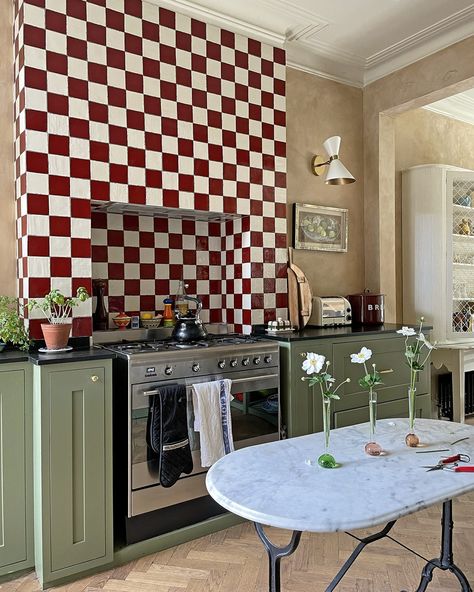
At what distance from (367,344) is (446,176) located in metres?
2.07

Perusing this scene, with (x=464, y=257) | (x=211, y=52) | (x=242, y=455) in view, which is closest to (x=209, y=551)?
(x=242, y=455)

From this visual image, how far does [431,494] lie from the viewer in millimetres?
1370

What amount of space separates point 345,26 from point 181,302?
7.40 ft

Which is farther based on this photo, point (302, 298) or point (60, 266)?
point (302, 298)

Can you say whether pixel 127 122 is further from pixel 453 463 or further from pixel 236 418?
pixel 453 463

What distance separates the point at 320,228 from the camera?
3904 millimetres

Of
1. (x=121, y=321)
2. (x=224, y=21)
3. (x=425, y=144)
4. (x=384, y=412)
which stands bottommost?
(x=384, y=412)

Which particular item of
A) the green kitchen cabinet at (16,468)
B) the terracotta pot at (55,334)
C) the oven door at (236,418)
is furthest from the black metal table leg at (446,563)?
the terracotta pot at (55,334)

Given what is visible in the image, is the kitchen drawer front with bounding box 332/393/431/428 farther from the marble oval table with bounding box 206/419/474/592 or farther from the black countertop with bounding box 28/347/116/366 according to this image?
the black countertop with bounding box 28/347/116/366

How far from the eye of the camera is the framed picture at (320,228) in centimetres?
376

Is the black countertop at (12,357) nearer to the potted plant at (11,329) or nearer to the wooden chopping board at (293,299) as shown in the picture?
the potted plant at (11,329)

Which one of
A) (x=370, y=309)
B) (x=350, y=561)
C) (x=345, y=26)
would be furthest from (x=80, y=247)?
(x=345, y=26)

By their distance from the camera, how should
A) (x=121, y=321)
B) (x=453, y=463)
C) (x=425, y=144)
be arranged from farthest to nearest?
(x=425, y=144)
(x=121, y=321)
(x=453, y=463)

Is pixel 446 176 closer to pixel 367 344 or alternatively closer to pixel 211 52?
pixel 367 344
